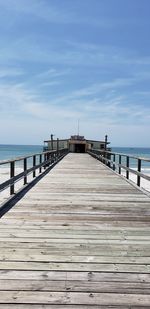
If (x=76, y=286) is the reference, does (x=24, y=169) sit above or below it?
above

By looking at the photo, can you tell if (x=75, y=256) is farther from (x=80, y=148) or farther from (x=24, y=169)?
(x=80, y=148)

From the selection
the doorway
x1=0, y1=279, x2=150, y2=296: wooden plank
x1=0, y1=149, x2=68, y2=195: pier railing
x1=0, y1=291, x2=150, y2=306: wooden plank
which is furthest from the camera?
the doorway

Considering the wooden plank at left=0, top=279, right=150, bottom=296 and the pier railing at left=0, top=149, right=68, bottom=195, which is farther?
the pier railing at left=0, top=149, right=68, bottom=195

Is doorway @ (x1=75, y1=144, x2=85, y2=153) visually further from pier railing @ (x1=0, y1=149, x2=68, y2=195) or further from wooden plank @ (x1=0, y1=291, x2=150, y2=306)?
wooden plank @ (x1=0, y1=291, x2=150, y2=306)

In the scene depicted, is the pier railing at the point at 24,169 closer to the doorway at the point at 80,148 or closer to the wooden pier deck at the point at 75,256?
the wooden pier deck at the point at 75,256

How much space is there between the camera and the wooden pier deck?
3043mm

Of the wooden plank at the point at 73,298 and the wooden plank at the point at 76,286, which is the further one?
the wooden plank at the point at 76,286

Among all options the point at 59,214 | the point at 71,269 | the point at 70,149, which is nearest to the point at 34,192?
the point at 59,214

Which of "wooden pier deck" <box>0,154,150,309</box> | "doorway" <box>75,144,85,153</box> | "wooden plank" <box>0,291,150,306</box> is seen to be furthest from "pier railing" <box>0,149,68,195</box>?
"doorway" <box>75,144,85,153</box>

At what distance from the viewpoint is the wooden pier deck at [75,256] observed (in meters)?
3.04

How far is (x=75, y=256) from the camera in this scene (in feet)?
13.3

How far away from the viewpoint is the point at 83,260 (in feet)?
12.9

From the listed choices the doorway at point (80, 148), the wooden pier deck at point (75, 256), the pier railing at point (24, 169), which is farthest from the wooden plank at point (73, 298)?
the doorway at point (80, 148)

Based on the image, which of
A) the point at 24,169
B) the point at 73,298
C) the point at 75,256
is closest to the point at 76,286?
the point at 73,298
